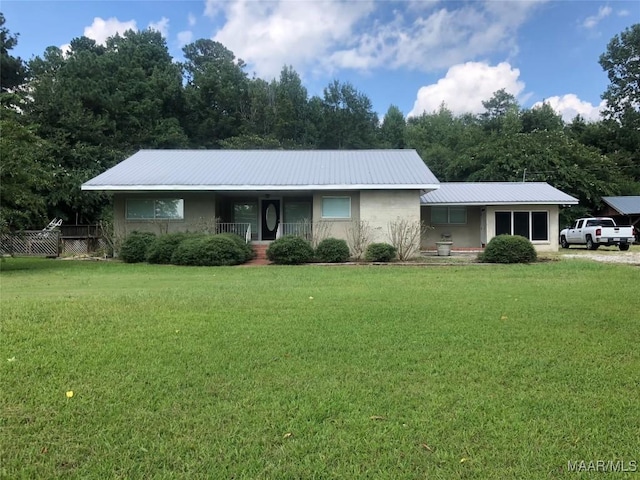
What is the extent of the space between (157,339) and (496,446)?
370 cm

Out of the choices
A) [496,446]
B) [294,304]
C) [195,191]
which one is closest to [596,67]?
[195,191]

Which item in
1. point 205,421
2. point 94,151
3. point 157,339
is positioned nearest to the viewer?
point 205,421

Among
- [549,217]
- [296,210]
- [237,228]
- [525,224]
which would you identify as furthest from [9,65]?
[549,217]

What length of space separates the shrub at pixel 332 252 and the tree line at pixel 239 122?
9.85 m

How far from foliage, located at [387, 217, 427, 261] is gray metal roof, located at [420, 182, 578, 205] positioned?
4.65 metres

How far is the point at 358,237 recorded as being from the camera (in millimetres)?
17984

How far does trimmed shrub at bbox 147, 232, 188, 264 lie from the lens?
53.0 feet

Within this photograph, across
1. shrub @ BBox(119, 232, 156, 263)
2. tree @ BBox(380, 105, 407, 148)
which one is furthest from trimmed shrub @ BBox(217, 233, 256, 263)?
tree @ BBox(380, 105, 407, 148)

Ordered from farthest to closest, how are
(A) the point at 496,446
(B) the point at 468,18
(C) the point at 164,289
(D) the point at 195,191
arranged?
(D) the point at 195,191
(B) the point at 468,18
(C) the point at 164,289
(A) the point at 496,446

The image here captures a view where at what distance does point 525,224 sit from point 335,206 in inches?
401

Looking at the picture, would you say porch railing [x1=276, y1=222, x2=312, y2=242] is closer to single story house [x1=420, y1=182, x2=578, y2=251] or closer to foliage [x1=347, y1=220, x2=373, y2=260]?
foliage [x1=347, y1=220, x2=373, y2=260]

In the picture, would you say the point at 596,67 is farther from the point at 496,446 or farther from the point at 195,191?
the point at 496,446

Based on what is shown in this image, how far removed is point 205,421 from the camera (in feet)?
10.7

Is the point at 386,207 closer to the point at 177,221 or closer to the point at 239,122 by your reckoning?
the point at 177,221
